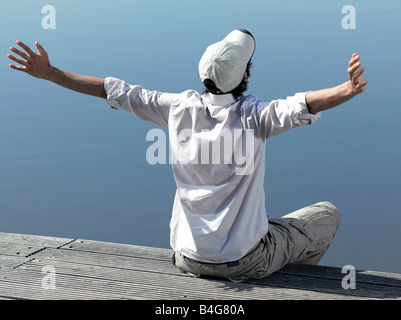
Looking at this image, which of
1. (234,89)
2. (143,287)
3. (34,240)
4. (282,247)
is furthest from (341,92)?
(34,240)

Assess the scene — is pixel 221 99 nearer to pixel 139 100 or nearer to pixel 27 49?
pixel 139 100

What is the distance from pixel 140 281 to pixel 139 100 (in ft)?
2.46

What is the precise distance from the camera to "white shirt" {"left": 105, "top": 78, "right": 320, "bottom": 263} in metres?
3.21

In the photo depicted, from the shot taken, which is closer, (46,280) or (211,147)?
(211,147)

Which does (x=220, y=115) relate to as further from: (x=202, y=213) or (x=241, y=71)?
(x=202, y=213)

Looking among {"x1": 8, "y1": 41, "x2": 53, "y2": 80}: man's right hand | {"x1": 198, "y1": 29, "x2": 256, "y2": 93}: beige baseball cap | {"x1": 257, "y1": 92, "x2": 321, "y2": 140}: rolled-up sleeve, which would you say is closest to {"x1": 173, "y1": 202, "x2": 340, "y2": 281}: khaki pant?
{"x1": 257, "y1": 92, "x2": 321, "y2": 140}: rolled-up sleeve

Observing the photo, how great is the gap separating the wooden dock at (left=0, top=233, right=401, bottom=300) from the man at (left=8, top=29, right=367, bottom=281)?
92mm

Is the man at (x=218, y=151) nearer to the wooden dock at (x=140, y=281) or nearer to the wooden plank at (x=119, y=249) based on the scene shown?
the wooden dock at (x=140, y=281)

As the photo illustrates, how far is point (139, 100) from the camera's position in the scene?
3.40 m

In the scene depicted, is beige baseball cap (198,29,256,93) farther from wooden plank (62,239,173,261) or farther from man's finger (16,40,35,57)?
wooden plank (62,239,173,261)

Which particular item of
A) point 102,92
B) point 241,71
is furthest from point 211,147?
point 102,92

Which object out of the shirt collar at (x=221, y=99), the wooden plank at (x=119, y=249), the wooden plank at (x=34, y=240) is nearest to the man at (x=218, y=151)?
the shirt collar at (x=221, y=99)
